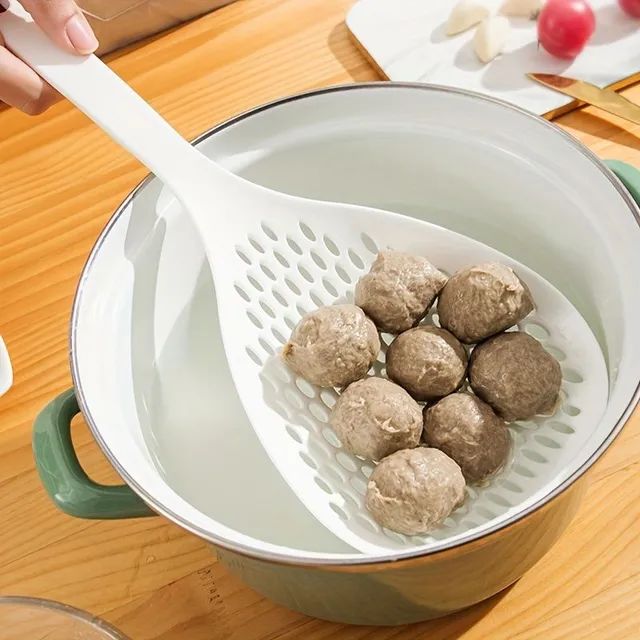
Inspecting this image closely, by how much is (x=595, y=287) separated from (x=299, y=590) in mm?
508

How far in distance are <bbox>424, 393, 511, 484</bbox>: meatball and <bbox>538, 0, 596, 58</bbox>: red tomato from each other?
0.69m

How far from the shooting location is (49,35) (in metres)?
0.94

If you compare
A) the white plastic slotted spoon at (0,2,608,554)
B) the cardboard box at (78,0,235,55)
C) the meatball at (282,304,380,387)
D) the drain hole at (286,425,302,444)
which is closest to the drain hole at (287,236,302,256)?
the white plastic slotted spoon at (0,2,608,554)

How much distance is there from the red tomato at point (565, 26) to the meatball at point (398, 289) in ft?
1.75

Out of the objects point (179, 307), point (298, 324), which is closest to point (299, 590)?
point (298, 324)

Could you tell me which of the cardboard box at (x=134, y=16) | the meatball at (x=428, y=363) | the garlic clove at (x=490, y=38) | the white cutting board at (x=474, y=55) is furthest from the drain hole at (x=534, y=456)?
the cardboard box at (x=134, y=16)

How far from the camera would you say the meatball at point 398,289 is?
0.99 metres

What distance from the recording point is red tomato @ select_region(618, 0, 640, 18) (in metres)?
1.37

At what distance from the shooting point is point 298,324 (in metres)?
1.03

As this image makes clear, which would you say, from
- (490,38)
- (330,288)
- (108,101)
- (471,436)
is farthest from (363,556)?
(490,38)

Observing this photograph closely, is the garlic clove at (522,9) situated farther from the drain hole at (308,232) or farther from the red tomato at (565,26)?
the drain hole at (308,232)

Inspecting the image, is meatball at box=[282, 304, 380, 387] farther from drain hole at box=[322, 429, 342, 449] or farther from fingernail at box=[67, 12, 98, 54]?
fingernail at box=[67, 12, 98, 54]

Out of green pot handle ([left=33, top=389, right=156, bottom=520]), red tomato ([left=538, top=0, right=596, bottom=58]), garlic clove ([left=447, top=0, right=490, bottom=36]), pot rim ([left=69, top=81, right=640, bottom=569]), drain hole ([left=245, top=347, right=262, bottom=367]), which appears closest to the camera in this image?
pot rim ([left=69, top=81, right=640, bottom=569])

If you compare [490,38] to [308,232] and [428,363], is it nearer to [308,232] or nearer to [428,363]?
[308,232]
